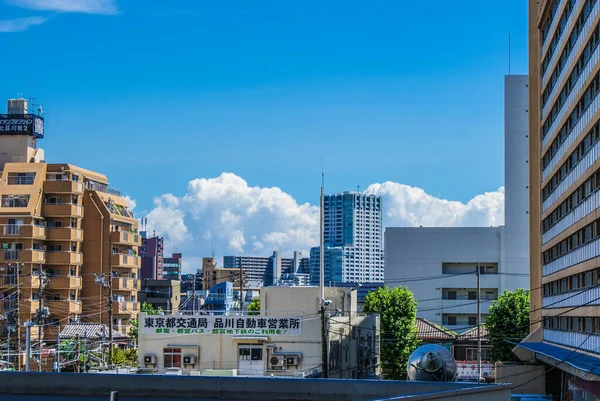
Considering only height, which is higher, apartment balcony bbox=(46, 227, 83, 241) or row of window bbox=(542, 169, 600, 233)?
apartment balcony bbox=(46, 227, 83, 241)

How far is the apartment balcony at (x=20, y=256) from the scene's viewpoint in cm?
9219

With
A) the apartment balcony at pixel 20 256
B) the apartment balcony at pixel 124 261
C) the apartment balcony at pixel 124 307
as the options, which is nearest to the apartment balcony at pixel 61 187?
the apartment balcony at pixel 20 256

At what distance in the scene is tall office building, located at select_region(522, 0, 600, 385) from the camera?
43.9 meters

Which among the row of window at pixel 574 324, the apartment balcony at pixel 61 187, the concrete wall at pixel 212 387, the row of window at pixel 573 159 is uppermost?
the apartment balcony at pixel 61 187

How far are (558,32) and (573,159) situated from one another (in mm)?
9885

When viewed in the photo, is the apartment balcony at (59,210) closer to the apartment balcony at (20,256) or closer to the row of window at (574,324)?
the apartment balcony at (20,256)

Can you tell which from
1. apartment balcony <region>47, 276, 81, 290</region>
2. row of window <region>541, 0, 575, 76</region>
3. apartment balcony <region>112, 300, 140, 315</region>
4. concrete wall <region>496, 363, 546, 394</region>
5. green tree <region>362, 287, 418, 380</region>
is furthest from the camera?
apartment balcony <region>112, 300, 140, 315</region>

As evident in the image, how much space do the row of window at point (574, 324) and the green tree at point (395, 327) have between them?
2176 cm

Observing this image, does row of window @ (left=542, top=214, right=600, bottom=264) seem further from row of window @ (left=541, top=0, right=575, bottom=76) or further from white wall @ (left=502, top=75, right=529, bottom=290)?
white wall @ (left=502, top=75, right=529, bottom=290)

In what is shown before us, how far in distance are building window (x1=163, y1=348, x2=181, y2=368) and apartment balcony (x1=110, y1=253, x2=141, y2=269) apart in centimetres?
4134

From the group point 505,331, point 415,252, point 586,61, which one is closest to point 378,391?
point 586,61

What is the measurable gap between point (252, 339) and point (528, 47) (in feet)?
104

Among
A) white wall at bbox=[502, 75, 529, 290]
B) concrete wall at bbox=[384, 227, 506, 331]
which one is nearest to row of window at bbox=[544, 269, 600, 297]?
concrete wall at bbox=[384, 227, 506, 331]

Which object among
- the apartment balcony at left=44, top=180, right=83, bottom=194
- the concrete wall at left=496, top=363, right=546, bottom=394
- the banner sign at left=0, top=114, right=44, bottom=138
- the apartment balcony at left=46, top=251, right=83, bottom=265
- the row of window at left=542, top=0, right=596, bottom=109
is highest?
the banner sign at left=0, top=114, right=44, bottom=138
